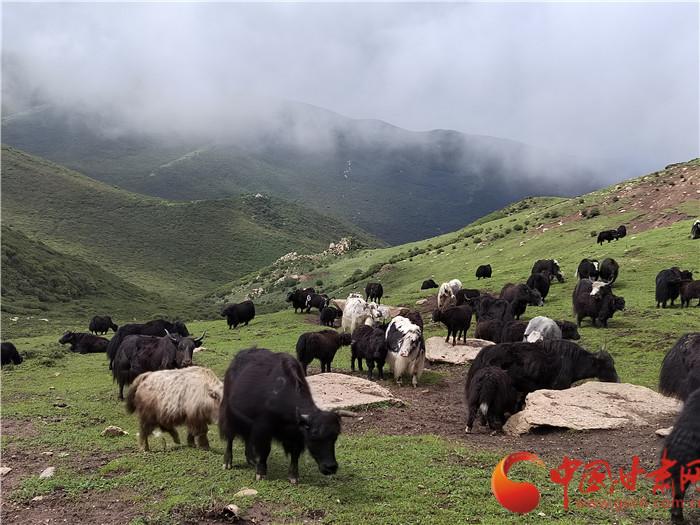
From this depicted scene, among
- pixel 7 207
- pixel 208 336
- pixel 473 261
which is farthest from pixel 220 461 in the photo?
pixel 7 207

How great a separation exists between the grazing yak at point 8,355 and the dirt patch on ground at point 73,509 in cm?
1487

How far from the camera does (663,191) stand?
125ft

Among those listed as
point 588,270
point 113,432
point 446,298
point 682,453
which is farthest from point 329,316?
point 682,453

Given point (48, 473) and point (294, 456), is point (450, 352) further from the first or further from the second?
point (48, 473)

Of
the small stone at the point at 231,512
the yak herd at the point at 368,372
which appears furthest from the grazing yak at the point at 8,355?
the small stone at the point at 231,512

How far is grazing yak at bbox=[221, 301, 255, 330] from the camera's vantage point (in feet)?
94.7

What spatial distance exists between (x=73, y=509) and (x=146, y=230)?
260ft

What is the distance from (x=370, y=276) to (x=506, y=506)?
→ 1387 inches

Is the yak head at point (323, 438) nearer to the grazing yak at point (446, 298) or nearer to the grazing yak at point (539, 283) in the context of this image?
the grazing yak at point (446, 298)

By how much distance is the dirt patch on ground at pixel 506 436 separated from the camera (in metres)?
8.16

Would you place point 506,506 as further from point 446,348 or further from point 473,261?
point 473,261

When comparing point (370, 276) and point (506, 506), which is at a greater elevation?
point (370, 276)

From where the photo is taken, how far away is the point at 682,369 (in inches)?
375

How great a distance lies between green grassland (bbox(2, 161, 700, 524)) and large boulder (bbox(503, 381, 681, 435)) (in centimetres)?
48
